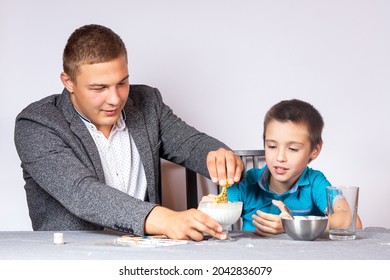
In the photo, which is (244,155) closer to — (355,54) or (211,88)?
(211,88)

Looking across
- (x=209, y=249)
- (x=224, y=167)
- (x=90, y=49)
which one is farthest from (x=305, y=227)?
(x=90, y=49)

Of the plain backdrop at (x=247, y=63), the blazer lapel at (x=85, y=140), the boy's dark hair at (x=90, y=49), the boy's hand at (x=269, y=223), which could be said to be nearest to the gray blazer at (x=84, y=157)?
the blazer lapel at (x=85, y=140)

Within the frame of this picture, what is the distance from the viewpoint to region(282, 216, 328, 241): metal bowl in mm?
1504

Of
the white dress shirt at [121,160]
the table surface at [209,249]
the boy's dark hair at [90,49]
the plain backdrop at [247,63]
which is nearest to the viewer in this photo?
the table surface at [209,249]

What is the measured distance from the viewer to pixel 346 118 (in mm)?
2848

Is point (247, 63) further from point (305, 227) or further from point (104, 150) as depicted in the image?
point (305, 227)

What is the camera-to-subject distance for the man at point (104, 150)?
63.2 inches

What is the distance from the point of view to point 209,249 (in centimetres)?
139

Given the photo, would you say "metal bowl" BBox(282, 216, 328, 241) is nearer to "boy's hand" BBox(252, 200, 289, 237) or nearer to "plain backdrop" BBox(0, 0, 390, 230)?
"boy's hand" BBox(252, 200, 289, 237)

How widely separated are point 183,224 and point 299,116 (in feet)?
2.33

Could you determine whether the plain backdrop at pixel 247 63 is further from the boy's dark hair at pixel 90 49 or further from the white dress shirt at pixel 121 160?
the boy's dark hair at pixel 90 49

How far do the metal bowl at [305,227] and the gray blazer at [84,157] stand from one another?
33cm

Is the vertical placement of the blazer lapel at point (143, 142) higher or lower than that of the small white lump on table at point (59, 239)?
higher
